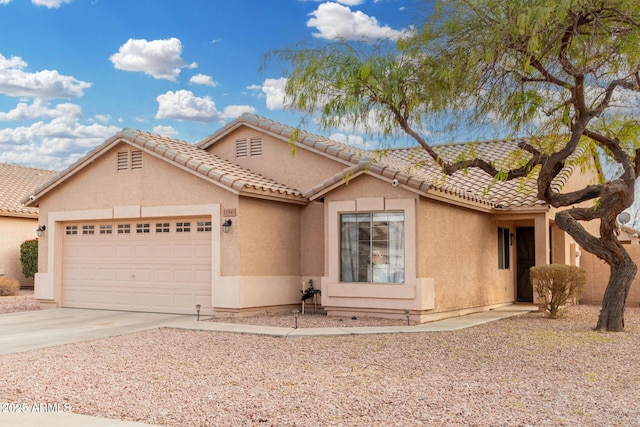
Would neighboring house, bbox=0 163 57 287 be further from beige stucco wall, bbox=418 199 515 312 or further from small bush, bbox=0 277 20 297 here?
beige stucco wall, bbox=418 199 515 312

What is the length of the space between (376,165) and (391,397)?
823cm

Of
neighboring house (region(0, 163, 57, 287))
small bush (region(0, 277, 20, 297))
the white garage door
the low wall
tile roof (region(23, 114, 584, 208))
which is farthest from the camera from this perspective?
neighboring house (region(0, 163, 57, 287))

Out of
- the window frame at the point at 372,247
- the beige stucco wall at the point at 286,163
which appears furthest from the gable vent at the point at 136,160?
the window frame at the point at 372,247

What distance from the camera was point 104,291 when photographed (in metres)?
17.9

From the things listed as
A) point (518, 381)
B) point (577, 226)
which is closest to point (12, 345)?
point (518, 381)

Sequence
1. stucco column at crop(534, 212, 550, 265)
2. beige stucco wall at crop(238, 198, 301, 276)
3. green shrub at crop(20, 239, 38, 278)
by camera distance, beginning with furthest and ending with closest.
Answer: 1. green shrub at crop(20, 239, 38, 278)
2. stucco column at crop(534, 212, 550, 265)
3. beige stucco wall at crop(238, 198, 301, 276)

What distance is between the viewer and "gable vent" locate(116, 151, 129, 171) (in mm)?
17547

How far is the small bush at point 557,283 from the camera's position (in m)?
16.1

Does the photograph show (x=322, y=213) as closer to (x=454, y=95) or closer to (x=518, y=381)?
(x=454, y=95)

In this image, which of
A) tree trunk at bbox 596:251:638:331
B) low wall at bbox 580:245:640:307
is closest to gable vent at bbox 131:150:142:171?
tree trunk at bbox 596:251:638:331

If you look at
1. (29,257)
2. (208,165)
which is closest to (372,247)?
(208,165)

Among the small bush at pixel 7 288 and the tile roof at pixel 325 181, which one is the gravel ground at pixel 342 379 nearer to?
the tile roof at pixel 325 181

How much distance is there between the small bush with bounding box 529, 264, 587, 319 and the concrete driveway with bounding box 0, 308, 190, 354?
8.11 meters

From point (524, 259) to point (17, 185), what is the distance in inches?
805
